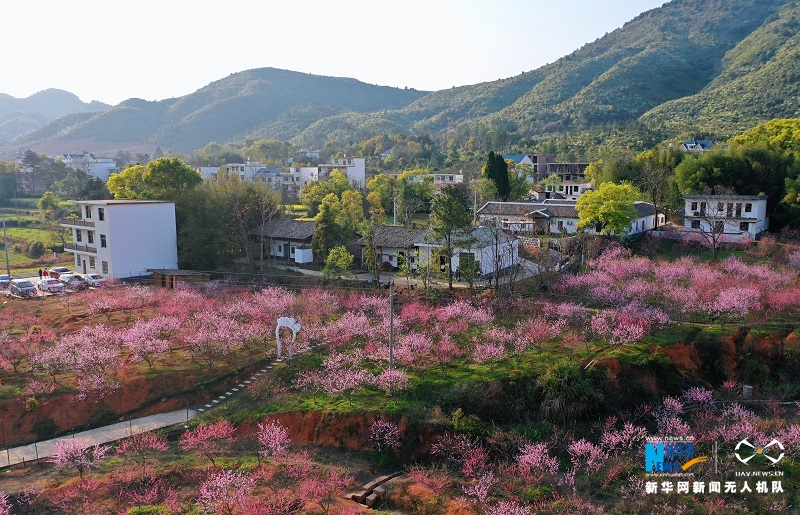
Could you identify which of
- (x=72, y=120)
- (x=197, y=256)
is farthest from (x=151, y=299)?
(x=72, y=120)

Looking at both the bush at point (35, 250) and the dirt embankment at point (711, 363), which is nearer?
the dirt embankment at point (711, 363)

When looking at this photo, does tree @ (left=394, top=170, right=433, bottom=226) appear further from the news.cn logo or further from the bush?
the news.cn logo

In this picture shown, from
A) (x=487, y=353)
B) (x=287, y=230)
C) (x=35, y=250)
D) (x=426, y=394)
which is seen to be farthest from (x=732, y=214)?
(x=35, y=250)

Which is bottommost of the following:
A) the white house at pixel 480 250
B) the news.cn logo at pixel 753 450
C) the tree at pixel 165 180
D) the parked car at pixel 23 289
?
the news.cn logo at pixel 753 450

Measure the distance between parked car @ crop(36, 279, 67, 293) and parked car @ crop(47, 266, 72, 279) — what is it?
3.06 metres

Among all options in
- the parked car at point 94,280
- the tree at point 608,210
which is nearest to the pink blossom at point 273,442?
the parked car at point 94,280

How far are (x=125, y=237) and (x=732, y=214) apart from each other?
41.4 m

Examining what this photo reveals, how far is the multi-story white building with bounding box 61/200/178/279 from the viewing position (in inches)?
1449

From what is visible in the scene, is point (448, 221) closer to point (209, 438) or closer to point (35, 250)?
point (209, 438)

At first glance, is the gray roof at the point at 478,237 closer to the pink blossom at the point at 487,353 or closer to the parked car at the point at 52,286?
the pink blossom at the point at 487,353

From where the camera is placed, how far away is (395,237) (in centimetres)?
3766

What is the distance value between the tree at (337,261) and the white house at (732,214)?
24445mm

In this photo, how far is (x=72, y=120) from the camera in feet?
590

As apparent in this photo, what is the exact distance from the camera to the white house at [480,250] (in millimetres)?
33375
